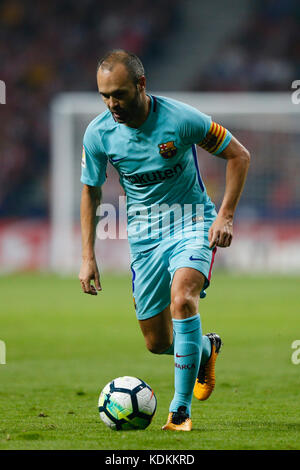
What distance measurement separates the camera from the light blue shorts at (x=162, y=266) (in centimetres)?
505

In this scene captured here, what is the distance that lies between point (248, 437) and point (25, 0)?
24.1m

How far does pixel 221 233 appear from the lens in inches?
191

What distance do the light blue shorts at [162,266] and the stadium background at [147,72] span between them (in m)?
14.5

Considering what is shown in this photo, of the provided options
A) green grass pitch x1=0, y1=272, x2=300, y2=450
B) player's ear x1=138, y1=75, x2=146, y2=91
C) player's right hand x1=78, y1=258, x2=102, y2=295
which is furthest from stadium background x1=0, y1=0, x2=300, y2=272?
player's ear x1=138, y1=75, x2=146, y2=91

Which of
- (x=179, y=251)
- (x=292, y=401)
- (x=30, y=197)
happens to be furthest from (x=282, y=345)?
(x=30, y=197)

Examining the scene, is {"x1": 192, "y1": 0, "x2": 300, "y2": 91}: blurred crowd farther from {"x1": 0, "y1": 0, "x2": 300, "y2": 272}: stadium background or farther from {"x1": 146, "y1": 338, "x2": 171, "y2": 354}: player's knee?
{"x1": 146, "y1": 338, "x2": 171, "y2": 354}: player's knee

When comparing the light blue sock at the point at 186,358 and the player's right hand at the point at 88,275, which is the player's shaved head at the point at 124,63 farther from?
the light blue sock at the point at 186,358

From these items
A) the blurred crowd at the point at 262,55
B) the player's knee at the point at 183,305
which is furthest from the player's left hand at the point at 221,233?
the blurred crowd at the point at 262,55

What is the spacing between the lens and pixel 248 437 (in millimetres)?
4531

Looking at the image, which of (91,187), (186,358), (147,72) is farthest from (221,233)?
(147,72)

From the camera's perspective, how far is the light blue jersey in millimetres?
5203

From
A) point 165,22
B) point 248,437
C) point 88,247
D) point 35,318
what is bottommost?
point 35,318

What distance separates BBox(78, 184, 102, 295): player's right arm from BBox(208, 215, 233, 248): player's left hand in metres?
0.78

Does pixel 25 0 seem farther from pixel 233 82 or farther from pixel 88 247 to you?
pixel 88 247
